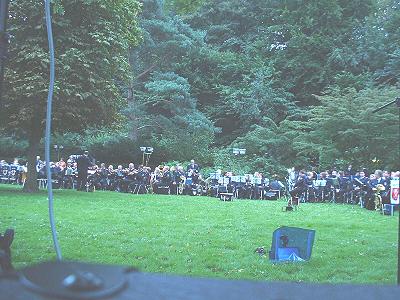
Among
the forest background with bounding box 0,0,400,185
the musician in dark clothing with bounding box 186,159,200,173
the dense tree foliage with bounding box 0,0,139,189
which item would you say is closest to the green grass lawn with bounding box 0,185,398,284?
the forest background with bounding box 0,0,400,185

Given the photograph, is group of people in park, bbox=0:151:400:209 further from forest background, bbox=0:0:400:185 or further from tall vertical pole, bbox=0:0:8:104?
tall vertical pole, bbox=0:0:8:104

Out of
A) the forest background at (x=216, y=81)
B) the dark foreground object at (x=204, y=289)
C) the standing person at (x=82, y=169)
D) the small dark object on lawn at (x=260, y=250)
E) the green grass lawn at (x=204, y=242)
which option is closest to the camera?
the dark foreground object at (x=204, y=289)

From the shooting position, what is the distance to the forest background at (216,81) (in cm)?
534

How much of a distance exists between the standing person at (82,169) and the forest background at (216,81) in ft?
4.40

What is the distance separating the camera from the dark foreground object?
846 mm

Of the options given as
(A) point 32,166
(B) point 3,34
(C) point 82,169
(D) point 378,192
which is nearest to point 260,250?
(D) point 378,192

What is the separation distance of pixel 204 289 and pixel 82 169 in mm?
18559

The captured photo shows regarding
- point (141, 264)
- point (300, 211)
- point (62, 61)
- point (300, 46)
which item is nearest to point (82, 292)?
point (141, 264)

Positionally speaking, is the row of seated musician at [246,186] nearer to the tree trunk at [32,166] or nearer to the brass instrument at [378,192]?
the tree trunk at [32,166]

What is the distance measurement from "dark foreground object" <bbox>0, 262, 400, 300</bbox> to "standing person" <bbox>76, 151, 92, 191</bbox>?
17.6 metres

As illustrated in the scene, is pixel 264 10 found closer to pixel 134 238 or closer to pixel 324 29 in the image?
pixel 324 29

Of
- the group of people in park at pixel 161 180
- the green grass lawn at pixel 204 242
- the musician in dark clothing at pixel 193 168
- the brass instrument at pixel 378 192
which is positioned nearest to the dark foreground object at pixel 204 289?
the green grass lawn at pixel 204 242

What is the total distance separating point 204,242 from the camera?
705 centimetres

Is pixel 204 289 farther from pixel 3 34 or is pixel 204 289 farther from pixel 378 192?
pixel 378 192
